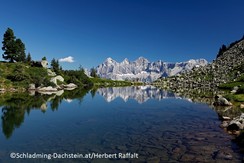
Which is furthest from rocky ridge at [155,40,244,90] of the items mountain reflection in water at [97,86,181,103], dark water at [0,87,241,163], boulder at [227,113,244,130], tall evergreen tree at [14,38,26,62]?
dark water at [0,87,241,163]

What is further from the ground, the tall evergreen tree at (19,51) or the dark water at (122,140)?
the tall evergreen tree at (19,51)

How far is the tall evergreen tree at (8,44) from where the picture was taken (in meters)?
135

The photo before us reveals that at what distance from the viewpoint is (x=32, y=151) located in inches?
845

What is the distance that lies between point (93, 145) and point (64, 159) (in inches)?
178

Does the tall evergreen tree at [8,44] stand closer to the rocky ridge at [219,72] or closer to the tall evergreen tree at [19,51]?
the tall evergreen tree at [19,51]

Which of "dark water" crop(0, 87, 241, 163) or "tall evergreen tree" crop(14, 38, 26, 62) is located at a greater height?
"tall evergreen tree" crop(14, 38, 26, 62)

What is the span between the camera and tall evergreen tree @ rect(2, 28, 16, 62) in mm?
134625

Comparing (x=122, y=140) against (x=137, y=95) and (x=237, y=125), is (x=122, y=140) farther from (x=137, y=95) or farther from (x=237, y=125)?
(x=137, y=95)

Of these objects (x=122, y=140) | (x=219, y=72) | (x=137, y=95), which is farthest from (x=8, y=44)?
(x=219, y=72)

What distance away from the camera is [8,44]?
134 meters

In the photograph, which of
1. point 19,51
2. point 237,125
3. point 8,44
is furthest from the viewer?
point 19,51

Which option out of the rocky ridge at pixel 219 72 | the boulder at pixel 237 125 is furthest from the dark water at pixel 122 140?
the rocky ridge at pixel 219 72

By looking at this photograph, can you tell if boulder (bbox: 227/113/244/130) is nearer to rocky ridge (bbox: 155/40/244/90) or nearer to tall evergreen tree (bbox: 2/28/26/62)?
rocky ridge (bbox: 155/40/244/90)

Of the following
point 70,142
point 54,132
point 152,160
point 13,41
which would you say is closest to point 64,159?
point 70,142
